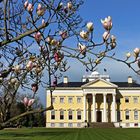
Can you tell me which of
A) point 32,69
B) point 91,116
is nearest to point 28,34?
point 32,69

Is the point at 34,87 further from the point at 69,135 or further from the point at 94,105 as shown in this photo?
the point at 94,105

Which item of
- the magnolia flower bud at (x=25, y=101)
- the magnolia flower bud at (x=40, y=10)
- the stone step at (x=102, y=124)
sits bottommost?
the stone step at (x=102, y=124)

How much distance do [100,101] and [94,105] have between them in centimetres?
240

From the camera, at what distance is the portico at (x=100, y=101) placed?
281ft

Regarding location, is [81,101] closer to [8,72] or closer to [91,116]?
[91,116]

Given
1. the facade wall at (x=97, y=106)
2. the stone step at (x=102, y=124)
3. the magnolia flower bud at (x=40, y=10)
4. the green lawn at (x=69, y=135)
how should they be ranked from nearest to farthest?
the magnolia flower bud at (x=40, y=10) → the green lawn at (x=69, y=135) → the stone step at (x=102, y=124) → the facade wall at (x=97, y=106)

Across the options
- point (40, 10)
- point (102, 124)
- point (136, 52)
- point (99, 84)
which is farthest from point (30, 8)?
point (99, 84)

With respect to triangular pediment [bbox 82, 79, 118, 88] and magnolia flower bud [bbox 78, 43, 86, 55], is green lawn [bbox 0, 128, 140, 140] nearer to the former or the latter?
magnolia flower bud [bbox 78, 43, 86, 55]

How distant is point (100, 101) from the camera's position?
88.3m

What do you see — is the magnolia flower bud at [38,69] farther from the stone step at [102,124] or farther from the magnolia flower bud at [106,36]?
the stone step at [102,124]

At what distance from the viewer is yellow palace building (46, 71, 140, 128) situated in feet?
284

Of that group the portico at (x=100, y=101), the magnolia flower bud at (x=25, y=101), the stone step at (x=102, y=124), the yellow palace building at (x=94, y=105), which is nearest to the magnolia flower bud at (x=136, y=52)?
the magnolia flower bud at (x=25, y=101)

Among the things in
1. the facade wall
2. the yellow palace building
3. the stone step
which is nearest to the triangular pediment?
the yellow palace building

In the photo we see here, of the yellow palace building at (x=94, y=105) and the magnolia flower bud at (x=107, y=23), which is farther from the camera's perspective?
the yellow palace building at (x=94, y=105)
